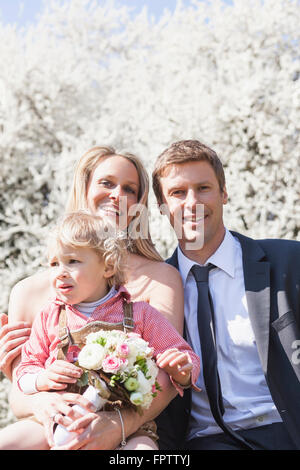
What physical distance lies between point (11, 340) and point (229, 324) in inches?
42.8

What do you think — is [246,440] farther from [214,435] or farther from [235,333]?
[235,333]

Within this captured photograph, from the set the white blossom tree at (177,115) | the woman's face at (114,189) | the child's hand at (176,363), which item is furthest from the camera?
the white blossom tree at (177,115)

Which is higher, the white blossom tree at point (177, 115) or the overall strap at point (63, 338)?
the white blossom tree at point (177, 115)

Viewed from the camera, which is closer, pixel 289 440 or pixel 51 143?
pixel 289 440

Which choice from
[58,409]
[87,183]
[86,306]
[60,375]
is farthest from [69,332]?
[87,183]

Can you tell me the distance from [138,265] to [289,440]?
117cm

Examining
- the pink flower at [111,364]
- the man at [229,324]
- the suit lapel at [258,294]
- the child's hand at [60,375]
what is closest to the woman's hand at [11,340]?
the child's hand at [60,375]

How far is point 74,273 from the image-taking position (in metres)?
2.33

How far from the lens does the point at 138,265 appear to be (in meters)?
3.00

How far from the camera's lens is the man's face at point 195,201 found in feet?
9.66

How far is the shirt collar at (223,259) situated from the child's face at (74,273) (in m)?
0.75

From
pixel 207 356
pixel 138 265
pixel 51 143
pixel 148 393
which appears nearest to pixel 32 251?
pixel 51 143

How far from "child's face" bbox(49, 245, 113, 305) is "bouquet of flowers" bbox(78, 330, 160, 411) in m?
0.23

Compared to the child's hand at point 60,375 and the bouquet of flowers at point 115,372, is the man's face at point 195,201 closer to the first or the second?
the bouquet of flowers at point 115,372
